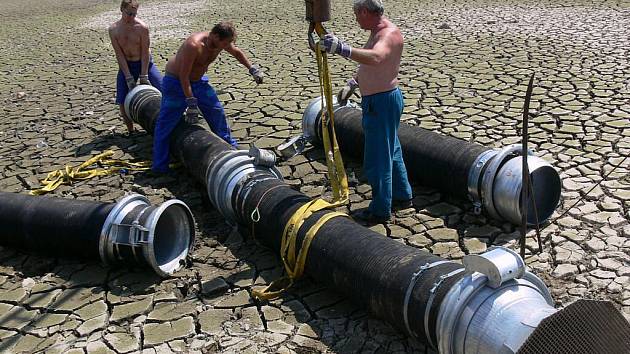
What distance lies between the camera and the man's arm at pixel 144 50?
8484mm

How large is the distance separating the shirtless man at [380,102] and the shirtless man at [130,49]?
398 centimetres

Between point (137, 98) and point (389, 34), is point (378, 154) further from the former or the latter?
point (137, 98)

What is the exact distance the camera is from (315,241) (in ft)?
15.6

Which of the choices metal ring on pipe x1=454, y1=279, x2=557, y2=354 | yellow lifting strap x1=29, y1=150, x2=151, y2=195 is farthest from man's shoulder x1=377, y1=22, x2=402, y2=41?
yellow lifting strap x1=29, y1=150, x2=151, y2=195

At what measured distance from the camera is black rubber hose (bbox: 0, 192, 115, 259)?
5339mm

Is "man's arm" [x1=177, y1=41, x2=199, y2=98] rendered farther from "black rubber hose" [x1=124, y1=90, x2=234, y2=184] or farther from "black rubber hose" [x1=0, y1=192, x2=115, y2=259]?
"black rubber hose" [x1=0, y1=192, x2=115, y2=259]

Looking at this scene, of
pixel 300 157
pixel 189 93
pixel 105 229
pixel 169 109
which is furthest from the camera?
pixel 300 157

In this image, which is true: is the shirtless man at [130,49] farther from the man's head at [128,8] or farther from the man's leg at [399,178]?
the man's leg at [399,178]

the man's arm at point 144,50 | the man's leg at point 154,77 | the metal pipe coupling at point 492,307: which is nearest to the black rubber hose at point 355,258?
the metal pipe coupling at point 492,307

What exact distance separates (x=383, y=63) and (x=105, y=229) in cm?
254

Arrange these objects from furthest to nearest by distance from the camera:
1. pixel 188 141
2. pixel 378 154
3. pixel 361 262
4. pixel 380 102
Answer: pixel 188 141, pixel 378 154, pixel 380 102, pixel 361 262

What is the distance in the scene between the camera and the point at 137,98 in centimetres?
837

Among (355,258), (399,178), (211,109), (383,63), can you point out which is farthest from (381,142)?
(211,109)

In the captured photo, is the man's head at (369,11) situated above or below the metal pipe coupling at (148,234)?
above
